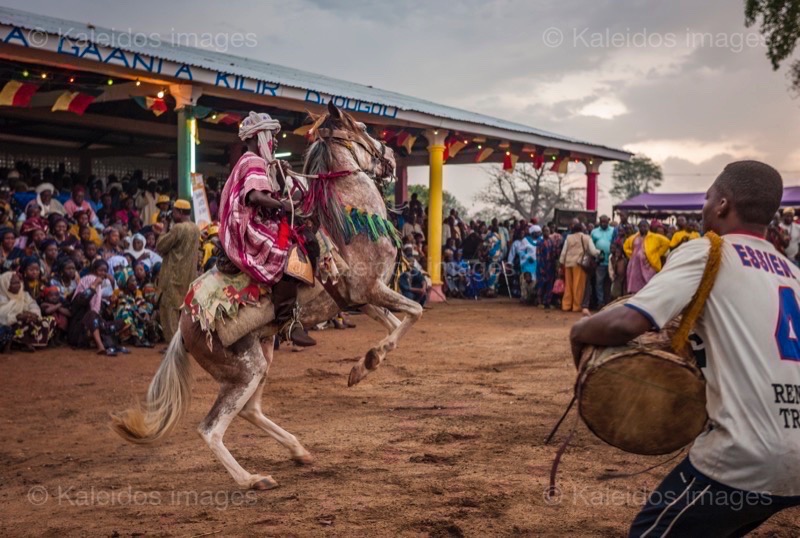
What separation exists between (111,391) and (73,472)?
2.90 meters

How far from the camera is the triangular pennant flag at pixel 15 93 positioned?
33.1 feet

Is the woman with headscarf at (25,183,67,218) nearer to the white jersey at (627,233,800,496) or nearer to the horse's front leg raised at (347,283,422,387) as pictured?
the horse's front leg raised at (347,283,422,387)

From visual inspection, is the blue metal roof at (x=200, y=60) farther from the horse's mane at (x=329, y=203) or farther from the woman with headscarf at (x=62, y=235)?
the horse's mane at (x=329, y=203)

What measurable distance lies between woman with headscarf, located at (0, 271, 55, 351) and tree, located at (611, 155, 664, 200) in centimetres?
5473

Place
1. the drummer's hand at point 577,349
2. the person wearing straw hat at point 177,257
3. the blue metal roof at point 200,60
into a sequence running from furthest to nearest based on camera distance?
1. the blue metal roof at point 200,60
2. the person wearing straw hat at point 177,257
3. the drummer's hand at point 577,349

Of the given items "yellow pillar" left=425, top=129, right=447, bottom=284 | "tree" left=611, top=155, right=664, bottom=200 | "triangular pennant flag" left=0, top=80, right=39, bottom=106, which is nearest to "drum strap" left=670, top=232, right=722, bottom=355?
"triangular pennant flag" left=0, top=80, right=39, bottom=106

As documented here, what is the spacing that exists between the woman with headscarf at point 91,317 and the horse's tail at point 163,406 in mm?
Answer: 5691

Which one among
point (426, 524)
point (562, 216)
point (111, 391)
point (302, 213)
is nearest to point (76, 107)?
point (111, 391)

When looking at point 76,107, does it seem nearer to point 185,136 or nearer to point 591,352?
point 185,136

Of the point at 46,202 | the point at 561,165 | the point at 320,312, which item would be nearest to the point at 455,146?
the point at 561,165

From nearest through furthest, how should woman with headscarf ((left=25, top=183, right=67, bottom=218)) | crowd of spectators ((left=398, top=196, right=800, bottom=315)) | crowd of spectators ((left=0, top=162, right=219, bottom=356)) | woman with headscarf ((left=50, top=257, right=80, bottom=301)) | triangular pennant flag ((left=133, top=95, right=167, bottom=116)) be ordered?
crowd of spectators ((left=0, top=162, right=219, bottom=356))
woman with headscarf ((left=50, top=257, right=80, bottom=301))
triangular pennant flag ((left=133, top=95, right=167, bottom=116))
woman with headscarf ((left=25, top=183, right=67, bottom=218))
crowd of spectators ((left=398, top=196, right=800, bottom=315))

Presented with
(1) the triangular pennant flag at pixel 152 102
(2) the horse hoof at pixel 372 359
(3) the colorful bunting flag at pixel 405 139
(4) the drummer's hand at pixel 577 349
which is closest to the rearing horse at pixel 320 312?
(2) the horse hoof at pixel 372 359

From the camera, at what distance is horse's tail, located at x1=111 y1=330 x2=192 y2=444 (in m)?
4.68

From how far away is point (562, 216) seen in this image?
772 inches
